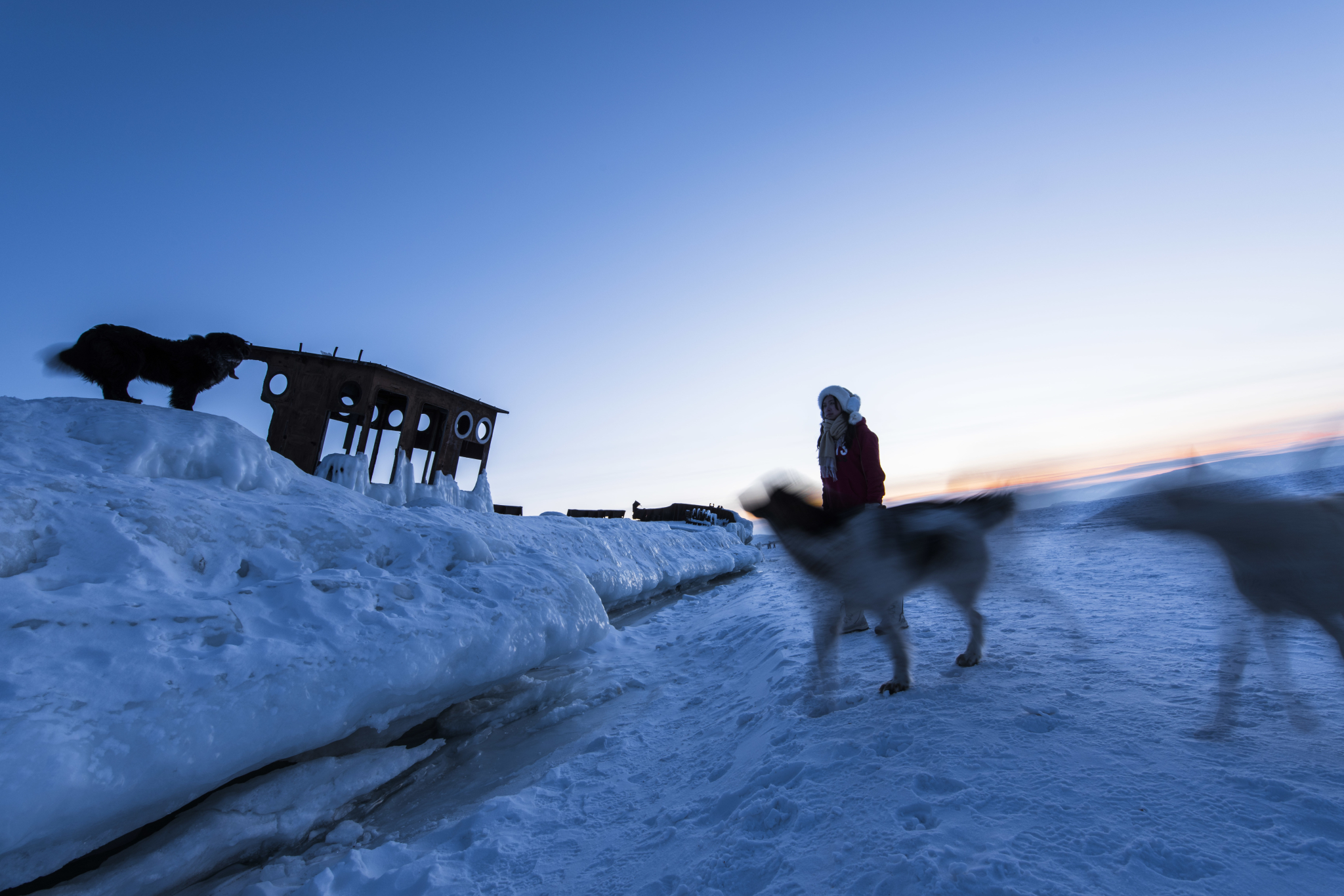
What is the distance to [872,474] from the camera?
3.84 m

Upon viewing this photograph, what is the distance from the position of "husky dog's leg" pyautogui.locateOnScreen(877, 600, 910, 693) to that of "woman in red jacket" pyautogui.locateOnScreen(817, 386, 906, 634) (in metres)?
1.04

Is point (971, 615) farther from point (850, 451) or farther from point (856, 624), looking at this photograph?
point (856, 624)

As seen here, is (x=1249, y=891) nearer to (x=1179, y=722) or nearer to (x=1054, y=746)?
(x=1054, y=746)

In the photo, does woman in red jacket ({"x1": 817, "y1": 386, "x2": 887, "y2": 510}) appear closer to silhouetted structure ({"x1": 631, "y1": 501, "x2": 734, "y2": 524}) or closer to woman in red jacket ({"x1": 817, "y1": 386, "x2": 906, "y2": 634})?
woman in red jacket ({"x1": 817, "y1": 386, "x2": 906, "y2": 634})

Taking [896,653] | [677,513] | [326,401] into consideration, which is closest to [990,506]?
[896,653]

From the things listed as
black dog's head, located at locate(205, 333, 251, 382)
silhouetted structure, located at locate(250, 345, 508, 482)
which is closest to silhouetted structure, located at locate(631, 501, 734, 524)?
silhouetted structure, located at locate(250, 345, 508, 482)

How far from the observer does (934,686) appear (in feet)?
9.05

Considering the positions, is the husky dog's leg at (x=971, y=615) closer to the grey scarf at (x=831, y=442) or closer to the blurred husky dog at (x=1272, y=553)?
the blurred husky dog at (x=1272, y=553)

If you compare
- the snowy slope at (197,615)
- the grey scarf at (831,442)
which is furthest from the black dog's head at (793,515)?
the snowy slope at (197,615)

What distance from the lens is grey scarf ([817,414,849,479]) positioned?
154 inches

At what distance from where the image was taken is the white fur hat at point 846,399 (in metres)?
3.84

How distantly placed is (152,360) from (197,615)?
4411 millimetres

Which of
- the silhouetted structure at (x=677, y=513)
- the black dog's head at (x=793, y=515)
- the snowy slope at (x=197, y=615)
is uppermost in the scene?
the black dog's head at (x=793, y=515)

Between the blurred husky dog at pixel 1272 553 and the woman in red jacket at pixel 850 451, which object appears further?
the woman in red jacket at pixel 850 451
